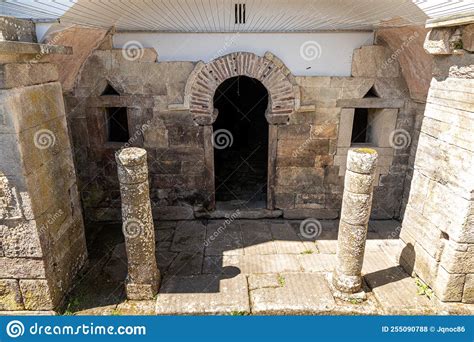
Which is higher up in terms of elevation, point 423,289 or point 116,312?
point 423,289

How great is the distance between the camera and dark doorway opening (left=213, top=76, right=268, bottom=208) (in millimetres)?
8195

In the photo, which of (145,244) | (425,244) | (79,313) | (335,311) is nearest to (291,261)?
(335,311)

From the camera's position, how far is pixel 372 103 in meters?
5.47

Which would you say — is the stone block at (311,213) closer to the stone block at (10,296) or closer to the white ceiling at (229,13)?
the white ceiling at (229,13)

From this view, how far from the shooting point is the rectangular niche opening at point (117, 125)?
577 centimetres

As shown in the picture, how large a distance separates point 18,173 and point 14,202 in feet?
1.12

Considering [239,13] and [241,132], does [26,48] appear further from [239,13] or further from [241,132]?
[241,132]

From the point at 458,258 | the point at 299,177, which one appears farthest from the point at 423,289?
the point at 299,177

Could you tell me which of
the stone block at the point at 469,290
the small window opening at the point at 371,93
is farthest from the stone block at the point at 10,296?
the small window opening at the point at 371,93

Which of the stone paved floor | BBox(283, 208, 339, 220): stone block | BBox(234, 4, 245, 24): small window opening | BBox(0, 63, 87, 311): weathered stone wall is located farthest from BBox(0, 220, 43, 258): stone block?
BBox(283, 208, 339, 220): stone block

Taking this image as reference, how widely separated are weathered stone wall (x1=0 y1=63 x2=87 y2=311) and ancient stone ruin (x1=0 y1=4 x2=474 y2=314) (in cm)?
2

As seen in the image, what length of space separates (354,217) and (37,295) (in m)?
3.87

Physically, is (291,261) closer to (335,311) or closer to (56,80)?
(335,311)

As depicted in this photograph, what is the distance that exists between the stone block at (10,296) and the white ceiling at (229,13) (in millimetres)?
3048
